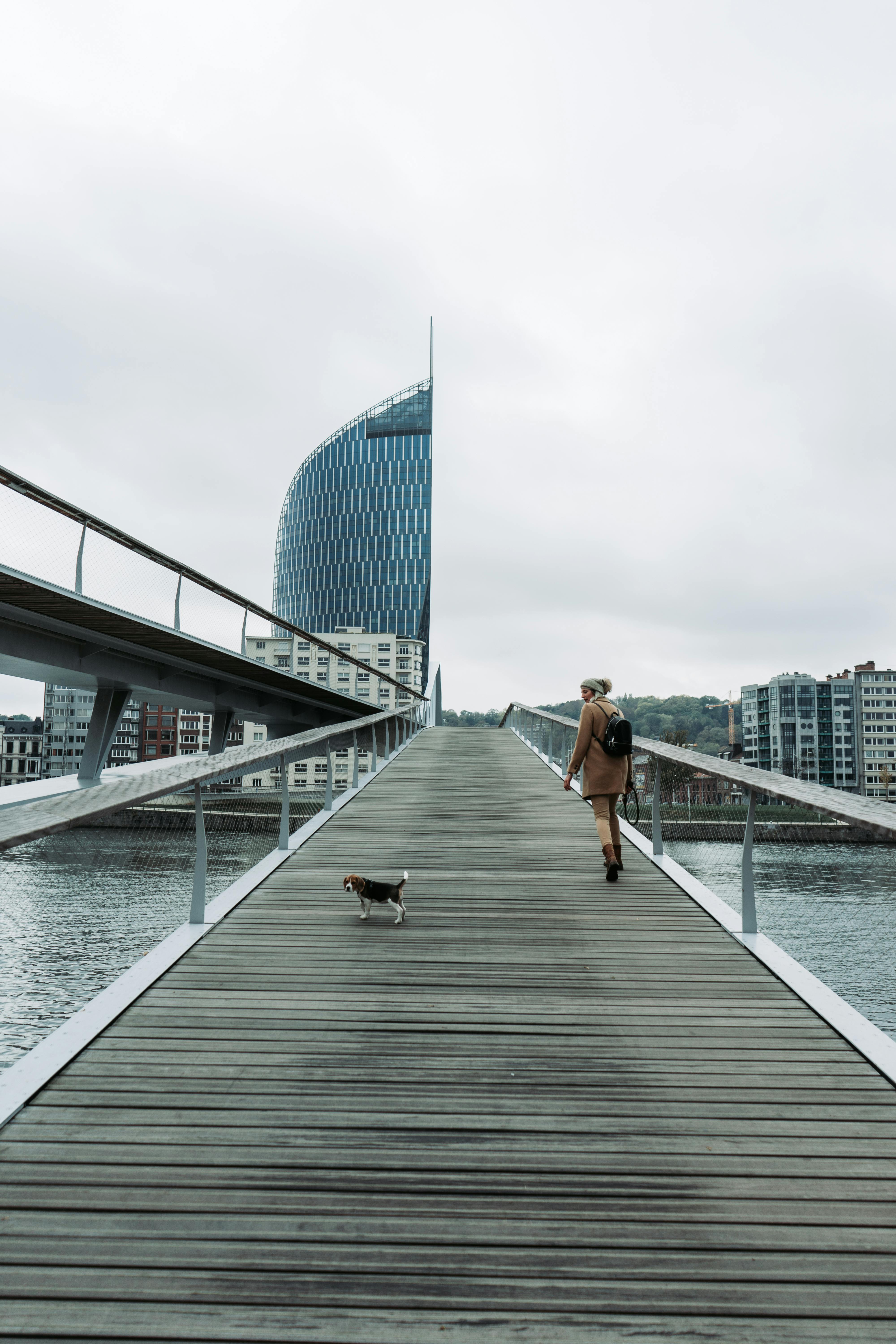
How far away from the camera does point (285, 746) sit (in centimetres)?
607

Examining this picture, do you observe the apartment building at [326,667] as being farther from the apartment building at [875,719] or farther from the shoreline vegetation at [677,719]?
the apartment building at [875,719]

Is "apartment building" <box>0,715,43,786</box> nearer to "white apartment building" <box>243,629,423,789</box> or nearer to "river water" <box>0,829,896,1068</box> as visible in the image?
"white apartment building" <box>243,629,423,789</box>

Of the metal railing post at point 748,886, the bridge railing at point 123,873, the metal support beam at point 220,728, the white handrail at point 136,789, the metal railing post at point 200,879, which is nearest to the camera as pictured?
the white handrail at point 136,789

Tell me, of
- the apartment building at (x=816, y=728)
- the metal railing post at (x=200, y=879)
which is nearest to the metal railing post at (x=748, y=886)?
the metal railing post at (x=200, y=879)

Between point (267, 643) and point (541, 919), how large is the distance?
14.0m

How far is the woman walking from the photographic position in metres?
6.29

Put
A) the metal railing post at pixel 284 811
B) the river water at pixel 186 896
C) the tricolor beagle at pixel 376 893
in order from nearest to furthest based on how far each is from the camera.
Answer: the river water at pixel 186 896 → the tricolor beagle at pixel 376 893 → the metal railing post at pixel 284 811

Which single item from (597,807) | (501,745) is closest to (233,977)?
(597,807)

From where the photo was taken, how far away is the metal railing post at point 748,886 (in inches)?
188

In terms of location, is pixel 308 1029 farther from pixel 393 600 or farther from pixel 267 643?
pixel 393 600

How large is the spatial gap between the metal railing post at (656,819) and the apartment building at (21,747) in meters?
97.8

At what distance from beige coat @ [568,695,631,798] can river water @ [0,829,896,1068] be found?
71 centimetres

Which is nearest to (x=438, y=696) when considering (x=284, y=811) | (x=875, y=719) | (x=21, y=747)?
(x=284, y=811)

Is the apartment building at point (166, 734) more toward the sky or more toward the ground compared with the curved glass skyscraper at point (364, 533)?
more toward the ground
